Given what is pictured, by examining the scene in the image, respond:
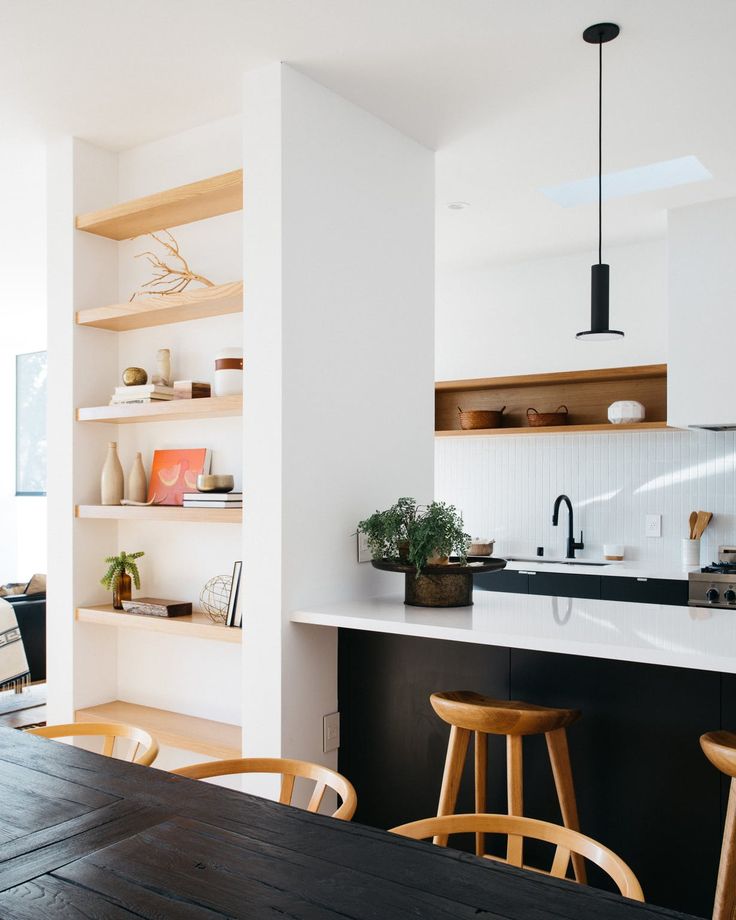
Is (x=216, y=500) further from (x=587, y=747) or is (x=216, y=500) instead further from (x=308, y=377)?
(x=587, y=747)

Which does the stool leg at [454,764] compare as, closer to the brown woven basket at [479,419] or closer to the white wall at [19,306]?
the white wall at [19,306]

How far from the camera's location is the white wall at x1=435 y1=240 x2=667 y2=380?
4977 mm

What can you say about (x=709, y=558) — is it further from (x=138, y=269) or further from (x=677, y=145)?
(x=138, y=269)

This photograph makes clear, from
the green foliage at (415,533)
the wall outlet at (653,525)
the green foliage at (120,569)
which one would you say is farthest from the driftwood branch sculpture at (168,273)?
the wall outlet at (653,525)

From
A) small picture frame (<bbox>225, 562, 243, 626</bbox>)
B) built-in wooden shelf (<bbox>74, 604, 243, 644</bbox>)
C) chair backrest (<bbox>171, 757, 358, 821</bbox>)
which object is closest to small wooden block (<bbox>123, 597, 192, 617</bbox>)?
built-in wooden shelf (<bbox>74, 604, 243, 644</bbox>)

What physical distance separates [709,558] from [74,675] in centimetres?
332

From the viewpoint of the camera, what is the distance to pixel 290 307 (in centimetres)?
279

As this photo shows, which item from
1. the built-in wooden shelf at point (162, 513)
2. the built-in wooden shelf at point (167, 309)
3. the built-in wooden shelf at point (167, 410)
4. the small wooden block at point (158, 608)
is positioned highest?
the built-in wooden shelf at point (167, 309)

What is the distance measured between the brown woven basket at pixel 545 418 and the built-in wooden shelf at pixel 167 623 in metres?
2.57

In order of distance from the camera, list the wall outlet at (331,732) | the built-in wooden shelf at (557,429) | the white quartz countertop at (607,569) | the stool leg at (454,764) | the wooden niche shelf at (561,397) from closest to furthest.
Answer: the stool leg at (454,764)
the wall outlet at (331,732)
the white quartz countertop at (607,569)
the built-in wooden shelf at (557,429)
the wooden niche shelf at (561,397)

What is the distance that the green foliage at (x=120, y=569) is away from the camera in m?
3.41

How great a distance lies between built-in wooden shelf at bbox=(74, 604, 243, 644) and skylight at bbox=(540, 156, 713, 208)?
8.19 ft

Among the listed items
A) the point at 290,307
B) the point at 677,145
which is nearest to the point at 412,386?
the point at 290,307

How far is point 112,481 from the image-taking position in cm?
344
